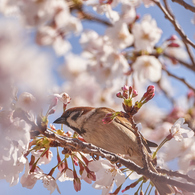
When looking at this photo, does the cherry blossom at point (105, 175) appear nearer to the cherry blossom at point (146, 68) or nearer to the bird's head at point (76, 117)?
the bird's head at point (76, 117)

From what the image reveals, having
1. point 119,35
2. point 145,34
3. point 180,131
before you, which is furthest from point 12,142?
point 145,34

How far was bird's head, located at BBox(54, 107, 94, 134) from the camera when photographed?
4.32ft

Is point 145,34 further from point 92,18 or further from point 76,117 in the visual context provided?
point 76,117

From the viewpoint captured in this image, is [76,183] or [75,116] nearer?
[76,183]

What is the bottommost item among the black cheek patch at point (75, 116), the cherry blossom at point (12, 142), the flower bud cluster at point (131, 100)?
the black cheek patch at point (75, 116)

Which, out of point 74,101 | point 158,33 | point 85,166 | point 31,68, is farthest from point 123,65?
point 31,68

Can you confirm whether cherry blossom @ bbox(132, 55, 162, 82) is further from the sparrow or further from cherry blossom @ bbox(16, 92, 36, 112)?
cherry blossom @ bbox(16, 92, 36, 112)

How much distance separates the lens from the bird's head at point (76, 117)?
4.32ft

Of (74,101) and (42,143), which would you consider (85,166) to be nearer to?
(42,143)

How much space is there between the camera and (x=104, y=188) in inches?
44.7

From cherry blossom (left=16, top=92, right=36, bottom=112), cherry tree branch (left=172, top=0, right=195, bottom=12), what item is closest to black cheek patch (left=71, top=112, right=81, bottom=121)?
cherry tree branch (left=172, top=0, right=195, bottom=12)

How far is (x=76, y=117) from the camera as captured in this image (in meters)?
1.54

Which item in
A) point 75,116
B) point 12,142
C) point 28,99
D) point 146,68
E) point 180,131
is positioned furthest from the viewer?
point 146,68

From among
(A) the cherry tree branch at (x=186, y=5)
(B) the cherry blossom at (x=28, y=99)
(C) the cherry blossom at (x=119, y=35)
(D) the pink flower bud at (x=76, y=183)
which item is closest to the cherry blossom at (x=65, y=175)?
(D) the pink flower bud at (x=76, y=183)
